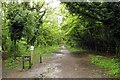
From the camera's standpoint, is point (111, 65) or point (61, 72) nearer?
point (61, 72)

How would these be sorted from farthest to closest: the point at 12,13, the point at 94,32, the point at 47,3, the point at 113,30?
the point at 47,3
the point at 94,32
the point at 12,13
the point at 113,30

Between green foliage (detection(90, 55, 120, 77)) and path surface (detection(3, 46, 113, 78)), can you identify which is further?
green foliage (detection(90, 55, 120, 77))

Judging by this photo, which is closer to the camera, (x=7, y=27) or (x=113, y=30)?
(x=113, y=30)

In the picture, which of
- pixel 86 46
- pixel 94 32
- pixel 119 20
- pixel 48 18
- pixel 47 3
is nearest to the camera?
pixel 119 20

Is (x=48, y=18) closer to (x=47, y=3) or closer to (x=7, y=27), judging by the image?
(x=47, y=3)

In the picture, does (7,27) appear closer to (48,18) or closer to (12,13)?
(12,13)

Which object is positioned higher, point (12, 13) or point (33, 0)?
point (33, 0)

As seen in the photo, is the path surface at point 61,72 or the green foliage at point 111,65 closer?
the path surface at point 61,72

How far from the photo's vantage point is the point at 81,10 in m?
13.5

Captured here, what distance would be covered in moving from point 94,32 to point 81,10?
15648 millimetres

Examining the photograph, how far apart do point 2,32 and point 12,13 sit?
197 cm

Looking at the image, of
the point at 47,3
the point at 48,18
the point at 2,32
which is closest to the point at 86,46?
the point at 48,18

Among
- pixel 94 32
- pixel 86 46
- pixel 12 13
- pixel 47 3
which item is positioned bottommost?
pixel 86 46

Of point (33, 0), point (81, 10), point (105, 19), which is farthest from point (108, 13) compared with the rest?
point (33, 0)
